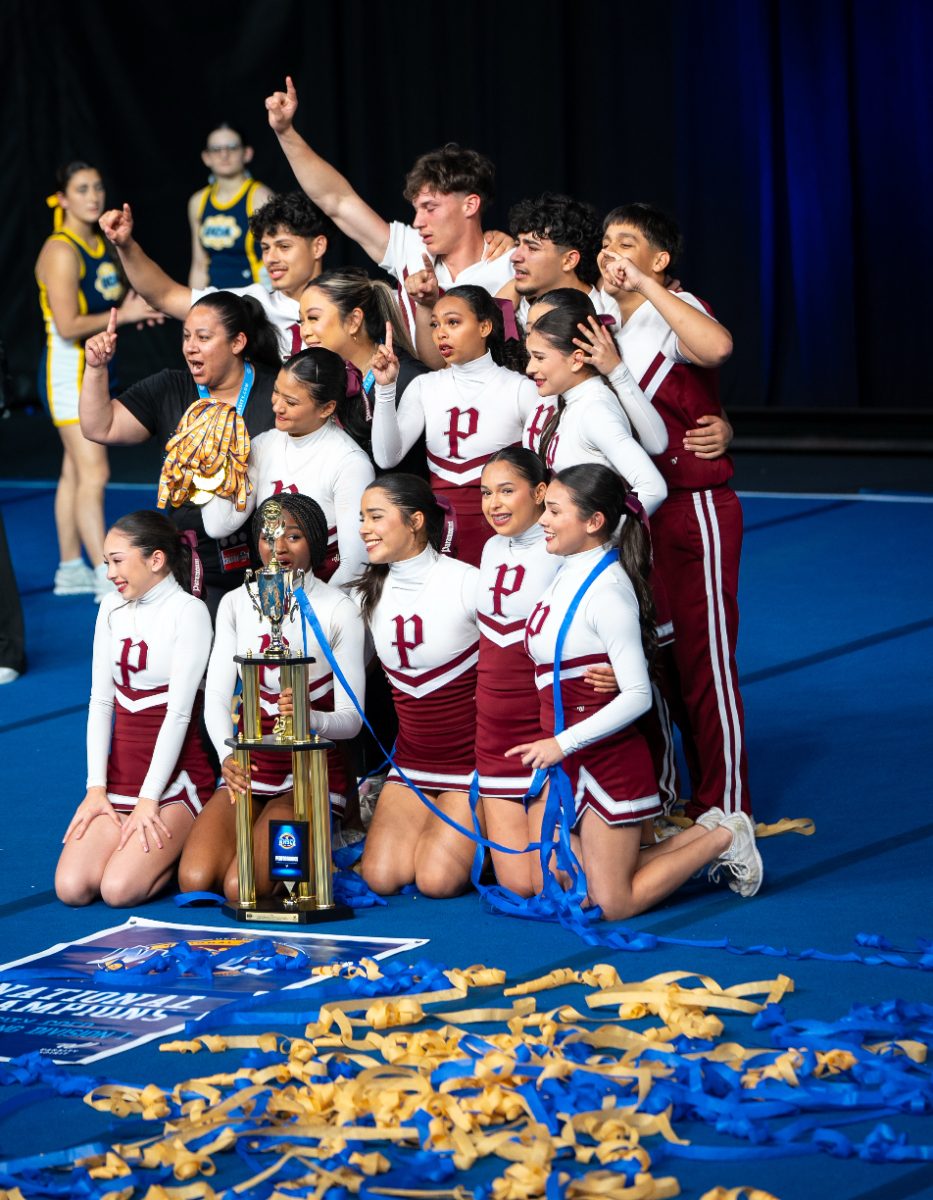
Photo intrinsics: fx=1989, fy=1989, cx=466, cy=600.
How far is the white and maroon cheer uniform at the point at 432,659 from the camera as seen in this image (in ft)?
15.9

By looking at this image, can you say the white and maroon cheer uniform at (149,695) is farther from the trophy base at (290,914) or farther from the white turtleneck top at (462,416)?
the white turtleneck top at (462,416)

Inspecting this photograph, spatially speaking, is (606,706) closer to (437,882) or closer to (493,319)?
(437,882)

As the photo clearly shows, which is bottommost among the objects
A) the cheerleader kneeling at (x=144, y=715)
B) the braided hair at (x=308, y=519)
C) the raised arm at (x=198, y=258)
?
the cheerleader kneeling at (x=144, y=715)

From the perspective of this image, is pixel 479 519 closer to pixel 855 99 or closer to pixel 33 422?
pixel 855 99

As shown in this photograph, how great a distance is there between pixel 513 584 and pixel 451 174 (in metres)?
1.41

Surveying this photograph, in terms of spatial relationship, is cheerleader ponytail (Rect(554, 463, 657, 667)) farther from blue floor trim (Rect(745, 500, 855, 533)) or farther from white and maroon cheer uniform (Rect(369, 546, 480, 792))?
blue floor trim (Rect(745, 500, 855, 533))

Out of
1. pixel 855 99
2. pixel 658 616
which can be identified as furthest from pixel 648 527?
pixel 855 99

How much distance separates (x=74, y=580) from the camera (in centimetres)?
859

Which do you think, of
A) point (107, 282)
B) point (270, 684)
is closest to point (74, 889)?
point (270, 684)

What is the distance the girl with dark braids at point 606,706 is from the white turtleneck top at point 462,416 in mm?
594

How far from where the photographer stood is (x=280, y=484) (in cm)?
509

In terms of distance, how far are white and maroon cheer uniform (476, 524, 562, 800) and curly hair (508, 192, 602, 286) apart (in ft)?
2.81

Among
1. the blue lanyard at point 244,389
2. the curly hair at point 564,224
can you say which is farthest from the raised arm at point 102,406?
the curly hair at point 564,224

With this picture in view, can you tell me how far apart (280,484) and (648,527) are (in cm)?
99
